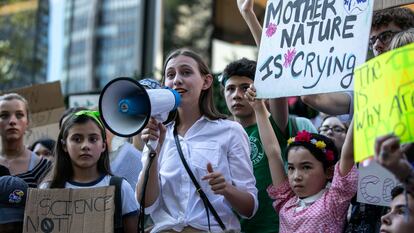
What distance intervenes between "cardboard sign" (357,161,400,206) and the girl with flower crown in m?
0.05

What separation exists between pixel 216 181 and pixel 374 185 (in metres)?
0.81

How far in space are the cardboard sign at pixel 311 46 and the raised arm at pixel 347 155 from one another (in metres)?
0.24

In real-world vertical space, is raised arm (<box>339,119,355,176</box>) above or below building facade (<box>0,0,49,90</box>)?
below

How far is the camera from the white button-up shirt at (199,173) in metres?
4.41

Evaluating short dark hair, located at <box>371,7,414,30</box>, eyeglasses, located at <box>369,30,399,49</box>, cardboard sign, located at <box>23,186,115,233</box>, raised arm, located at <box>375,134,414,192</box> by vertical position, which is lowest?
cardboard sign, located at <box>23,186,115,233</box>

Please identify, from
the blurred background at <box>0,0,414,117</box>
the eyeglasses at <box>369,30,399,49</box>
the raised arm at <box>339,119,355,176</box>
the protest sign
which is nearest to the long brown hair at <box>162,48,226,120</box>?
the raised arm at <box>339,119,355,176</box>

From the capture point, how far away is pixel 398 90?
129 inches

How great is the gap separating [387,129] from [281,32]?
146 cm

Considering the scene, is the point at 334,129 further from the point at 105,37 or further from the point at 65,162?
the point at 105,37

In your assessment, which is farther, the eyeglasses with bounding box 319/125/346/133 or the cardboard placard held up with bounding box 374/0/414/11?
the eyeglasses with bounding box 319/125/346/133

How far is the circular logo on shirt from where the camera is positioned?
5.00 meters

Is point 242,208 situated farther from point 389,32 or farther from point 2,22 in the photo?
point 2,22

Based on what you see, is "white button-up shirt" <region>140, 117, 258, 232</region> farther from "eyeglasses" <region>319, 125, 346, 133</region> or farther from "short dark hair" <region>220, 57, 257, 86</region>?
"eyeglasses" <region>319, 125, 346, 133</region>

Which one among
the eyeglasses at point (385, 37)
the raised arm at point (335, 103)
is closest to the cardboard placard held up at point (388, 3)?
the eyeglasses at point (385, 37)
